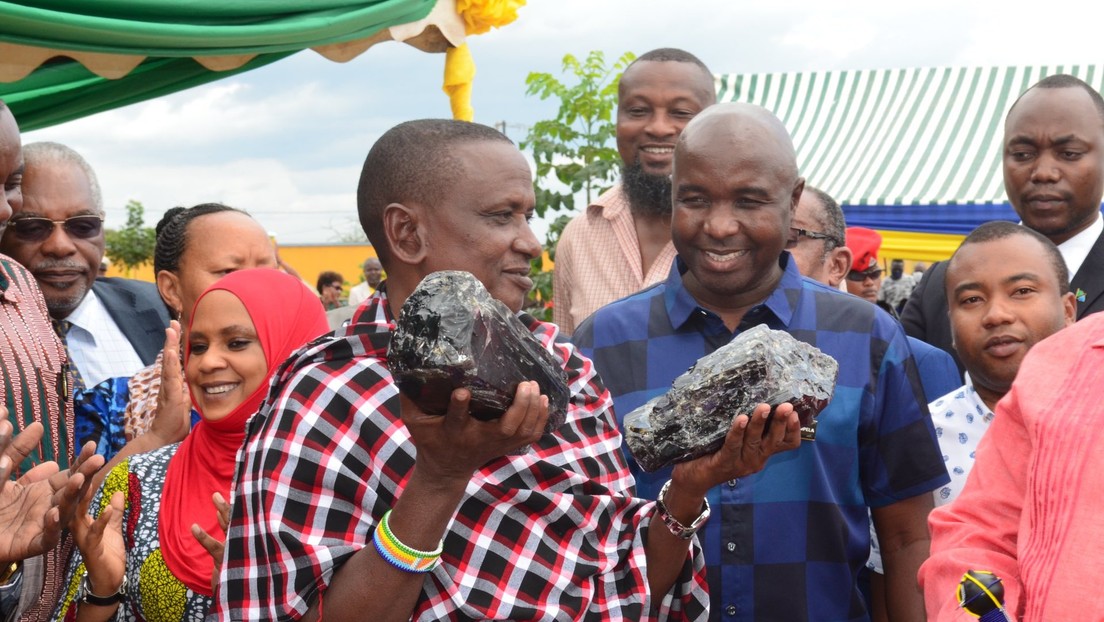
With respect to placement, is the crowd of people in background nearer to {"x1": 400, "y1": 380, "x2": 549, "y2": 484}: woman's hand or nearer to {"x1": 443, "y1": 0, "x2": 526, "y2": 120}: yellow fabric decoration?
{"x1": 400, "y1": 380, "x2": 549, "y2": 484}: woman's hand

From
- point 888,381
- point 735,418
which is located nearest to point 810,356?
point 735,418

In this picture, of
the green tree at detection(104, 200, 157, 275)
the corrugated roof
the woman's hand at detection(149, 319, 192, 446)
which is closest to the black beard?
the woman's hand at detection(149, 319, 192, 446)

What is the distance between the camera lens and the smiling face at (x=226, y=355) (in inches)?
110

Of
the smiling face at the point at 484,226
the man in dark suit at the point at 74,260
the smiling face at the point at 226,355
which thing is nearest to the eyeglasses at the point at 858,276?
the man in dark suit at the point at 74,260

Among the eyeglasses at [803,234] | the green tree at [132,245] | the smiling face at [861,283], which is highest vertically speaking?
the eyeglasses at [803,234]

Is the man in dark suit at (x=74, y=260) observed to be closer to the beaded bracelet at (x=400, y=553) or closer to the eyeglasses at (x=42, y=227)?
the eyeglasses at (x=42, y=227)

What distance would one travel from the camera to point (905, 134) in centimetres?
1106

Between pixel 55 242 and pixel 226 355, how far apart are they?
153 cm

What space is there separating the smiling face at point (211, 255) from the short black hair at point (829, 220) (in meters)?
2.14

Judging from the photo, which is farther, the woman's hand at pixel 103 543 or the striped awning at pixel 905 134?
the striped awning at pixel 905 134

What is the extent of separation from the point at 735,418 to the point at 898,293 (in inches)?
380

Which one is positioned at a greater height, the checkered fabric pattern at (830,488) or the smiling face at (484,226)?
the smiling face at (484,226)

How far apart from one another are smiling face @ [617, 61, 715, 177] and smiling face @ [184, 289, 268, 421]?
83.4 inches

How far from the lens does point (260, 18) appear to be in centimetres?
455
